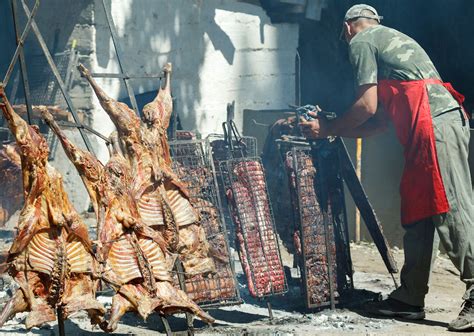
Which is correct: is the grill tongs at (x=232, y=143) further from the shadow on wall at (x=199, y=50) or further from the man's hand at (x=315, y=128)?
the shadow on wall at (x=199, y=50)

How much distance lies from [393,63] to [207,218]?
2.25 meters

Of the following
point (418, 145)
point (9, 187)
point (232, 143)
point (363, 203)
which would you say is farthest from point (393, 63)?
point (9, 187)

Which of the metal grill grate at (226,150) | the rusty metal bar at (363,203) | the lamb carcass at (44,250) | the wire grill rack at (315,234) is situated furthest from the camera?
the metal grill grate at (226,150)

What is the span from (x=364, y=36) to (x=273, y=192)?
222 cm

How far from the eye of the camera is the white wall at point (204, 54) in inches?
431

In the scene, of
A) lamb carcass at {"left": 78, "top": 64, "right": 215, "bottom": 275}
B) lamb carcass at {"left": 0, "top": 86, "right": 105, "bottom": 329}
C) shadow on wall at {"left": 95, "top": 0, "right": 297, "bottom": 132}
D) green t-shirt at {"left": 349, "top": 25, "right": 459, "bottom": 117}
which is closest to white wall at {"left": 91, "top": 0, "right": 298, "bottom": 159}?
shadow on wall at {"left": 95, "top": 0, "right": 297, "bottom": 132}

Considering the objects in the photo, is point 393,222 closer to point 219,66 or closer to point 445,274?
point 445,274

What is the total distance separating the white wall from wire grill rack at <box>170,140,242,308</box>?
126 inches

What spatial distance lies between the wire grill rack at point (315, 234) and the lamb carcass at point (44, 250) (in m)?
2.89

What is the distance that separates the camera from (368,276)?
373 inches

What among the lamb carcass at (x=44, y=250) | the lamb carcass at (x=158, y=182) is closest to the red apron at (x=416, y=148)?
the lamb carcass at (x=158, y=182)

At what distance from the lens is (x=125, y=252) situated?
561 cm

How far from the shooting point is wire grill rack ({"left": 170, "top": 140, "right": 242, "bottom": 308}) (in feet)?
23.7

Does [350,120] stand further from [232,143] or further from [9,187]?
[9,187]
